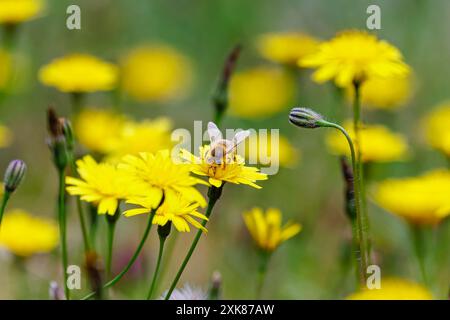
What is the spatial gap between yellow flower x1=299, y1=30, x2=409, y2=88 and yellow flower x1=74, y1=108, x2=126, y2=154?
20.1 inches

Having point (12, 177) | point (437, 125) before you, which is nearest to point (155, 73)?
point (437, 125)

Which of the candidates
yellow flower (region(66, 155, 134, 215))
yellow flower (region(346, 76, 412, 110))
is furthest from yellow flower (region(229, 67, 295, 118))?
yellow flower (region(66, 155, 134, 215))

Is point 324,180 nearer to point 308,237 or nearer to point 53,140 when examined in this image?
point 308,237

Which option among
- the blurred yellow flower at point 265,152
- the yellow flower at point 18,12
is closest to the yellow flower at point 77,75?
the yellow flower at point 18,12

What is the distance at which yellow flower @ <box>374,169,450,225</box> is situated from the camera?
71.9 inches

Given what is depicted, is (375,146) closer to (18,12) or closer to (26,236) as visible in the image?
(26,236)

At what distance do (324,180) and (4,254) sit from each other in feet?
3.93

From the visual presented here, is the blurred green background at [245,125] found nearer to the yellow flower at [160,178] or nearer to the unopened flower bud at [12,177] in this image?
the unopened flower bud at [12,177]

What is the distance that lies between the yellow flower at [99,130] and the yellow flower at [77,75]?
81 millimetres

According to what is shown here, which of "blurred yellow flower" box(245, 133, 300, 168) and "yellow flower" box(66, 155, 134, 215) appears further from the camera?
"blurred yellow flower" box(245, 133, 300, 168)

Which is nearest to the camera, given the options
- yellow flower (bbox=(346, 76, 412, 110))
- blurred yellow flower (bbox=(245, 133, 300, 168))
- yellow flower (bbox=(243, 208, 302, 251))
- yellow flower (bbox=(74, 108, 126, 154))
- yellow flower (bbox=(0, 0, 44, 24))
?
yellow flower (bbox=(243, 208, 302, 251))

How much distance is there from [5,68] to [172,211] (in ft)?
5.13

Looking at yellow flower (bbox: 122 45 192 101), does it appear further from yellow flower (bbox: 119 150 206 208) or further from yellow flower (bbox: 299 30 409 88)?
yellow flower (bbox: 119 150 206 208)

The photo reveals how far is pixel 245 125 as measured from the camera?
321cm
